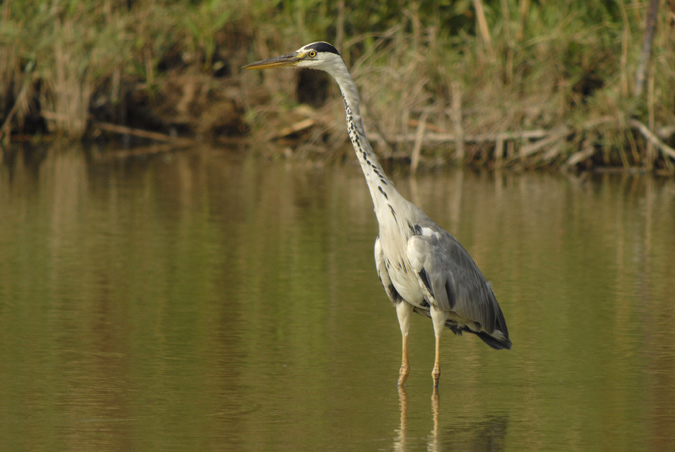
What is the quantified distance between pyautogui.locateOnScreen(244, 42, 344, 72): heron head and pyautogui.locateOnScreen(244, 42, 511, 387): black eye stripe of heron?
0.57 ft

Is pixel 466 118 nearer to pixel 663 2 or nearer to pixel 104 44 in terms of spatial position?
pixel 663 2

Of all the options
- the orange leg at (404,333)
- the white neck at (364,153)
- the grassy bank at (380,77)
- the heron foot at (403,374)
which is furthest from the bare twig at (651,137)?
the heron foot at (403,374)

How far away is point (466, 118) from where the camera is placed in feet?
56.1

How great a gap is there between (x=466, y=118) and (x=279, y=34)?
16.9 feet

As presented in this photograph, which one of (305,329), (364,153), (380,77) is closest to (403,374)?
(364,153)

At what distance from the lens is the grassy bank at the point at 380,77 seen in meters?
16.5

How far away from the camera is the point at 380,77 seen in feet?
56.7

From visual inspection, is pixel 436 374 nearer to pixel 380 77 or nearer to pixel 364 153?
pixel 364 153

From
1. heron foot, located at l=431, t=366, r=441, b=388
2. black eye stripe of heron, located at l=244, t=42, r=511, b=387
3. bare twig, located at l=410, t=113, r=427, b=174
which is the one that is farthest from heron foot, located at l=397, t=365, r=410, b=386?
bare twig, located at l=410, t=113, r=427, b=174

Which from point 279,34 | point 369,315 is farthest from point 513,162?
point 369,315

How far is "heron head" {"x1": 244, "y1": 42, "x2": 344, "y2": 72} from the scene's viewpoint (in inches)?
262

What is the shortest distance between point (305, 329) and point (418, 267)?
5.58ft

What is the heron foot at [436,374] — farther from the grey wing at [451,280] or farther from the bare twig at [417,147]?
the bare twig at [417,147]

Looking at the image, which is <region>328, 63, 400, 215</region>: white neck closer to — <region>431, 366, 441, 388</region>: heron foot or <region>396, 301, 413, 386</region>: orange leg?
<region>396, 301, 413, 386</region>: orange leg
